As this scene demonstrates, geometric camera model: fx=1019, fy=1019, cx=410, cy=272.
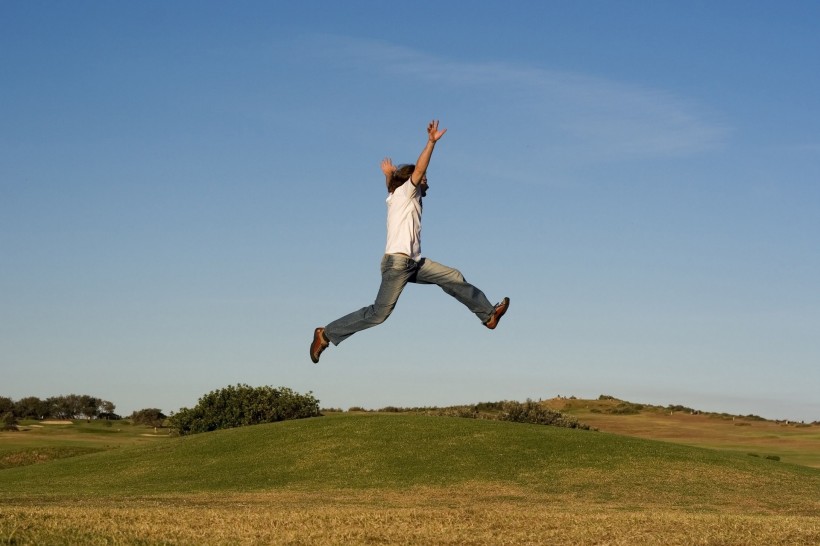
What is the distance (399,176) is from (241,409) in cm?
4992

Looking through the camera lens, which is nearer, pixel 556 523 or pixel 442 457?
pixel 556 523

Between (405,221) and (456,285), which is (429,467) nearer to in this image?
(456,285)

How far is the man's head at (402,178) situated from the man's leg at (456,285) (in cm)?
126

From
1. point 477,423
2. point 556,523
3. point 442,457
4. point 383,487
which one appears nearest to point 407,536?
point 556,523

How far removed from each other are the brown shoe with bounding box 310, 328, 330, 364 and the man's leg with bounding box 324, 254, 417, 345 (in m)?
0.28

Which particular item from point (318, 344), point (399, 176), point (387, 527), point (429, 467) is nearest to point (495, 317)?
point (399, 176)

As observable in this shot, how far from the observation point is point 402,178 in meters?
16.8

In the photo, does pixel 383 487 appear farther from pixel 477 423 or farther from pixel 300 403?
pixel 300 403

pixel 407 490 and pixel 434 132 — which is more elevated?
pixel 434 132

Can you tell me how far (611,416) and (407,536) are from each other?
7062 cm

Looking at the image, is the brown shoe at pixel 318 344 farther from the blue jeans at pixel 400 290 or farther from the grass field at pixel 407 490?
the grass field at pixel 407 490

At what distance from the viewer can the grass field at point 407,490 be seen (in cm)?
2011

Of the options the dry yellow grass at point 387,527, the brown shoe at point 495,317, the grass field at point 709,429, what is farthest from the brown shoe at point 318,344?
the grass field at point 709,429

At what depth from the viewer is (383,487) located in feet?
123
